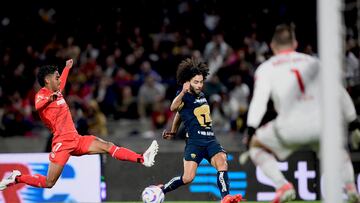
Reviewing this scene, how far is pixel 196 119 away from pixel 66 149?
179cm

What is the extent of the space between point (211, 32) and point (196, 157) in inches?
358

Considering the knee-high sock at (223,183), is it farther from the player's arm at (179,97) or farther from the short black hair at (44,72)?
the short black hair at (44,72)

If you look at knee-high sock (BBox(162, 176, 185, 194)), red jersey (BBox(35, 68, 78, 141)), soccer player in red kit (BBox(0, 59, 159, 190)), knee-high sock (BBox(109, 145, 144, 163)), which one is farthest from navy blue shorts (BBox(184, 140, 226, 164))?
red jersey (BBox(35, 68, 78, 141))

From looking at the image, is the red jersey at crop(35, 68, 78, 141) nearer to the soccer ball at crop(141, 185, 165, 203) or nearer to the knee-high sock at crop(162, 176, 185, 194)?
the soccer ball at crop(141, 185, 165, 203)

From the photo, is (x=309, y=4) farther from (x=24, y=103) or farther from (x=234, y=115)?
(x=24, y=103)

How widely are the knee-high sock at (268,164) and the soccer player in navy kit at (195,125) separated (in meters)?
2.11

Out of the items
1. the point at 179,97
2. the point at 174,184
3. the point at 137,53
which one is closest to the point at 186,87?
the point at 179,97

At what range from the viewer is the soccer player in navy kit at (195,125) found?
419 inches

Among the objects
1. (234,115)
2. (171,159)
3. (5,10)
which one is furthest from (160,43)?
(171,159)

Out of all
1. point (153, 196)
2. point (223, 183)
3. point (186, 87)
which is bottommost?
point (153, 196)

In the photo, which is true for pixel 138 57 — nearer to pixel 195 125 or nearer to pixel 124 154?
pixel 124 154

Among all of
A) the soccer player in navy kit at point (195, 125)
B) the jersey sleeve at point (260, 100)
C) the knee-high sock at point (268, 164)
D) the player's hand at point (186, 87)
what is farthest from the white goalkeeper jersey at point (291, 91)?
the soccer player in navy kit at point (195, 125)

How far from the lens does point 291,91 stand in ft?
26.7

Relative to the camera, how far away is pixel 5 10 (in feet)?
70.8
